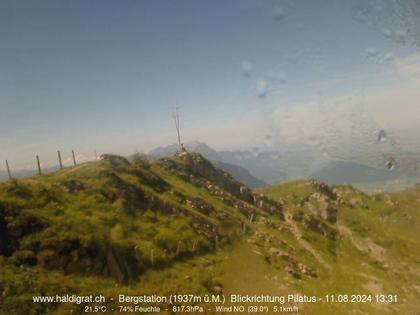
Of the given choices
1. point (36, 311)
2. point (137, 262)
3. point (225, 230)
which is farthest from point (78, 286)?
point (225, 230)

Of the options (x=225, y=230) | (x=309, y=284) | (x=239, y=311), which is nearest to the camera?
(x=239, y=311)

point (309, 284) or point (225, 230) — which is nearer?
point (309, 284)

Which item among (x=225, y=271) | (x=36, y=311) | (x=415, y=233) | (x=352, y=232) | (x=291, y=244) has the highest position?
(x=36, y=311)

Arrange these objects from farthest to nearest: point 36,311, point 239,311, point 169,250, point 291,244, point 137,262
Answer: point 291,244, point 169,250, point 137,262, point 239,311, point 36,311

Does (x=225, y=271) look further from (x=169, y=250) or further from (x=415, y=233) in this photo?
(x=415, y=233)

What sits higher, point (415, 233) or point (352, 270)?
point (352, 270)

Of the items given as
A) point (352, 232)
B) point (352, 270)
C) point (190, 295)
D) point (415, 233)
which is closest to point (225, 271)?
point (190, 295)
